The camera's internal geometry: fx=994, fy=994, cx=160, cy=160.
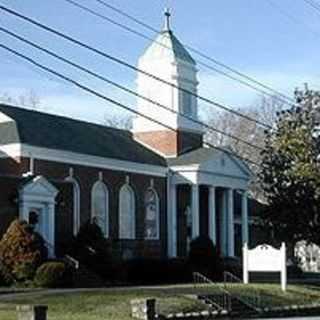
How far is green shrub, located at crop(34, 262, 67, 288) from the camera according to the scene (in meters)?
41.2

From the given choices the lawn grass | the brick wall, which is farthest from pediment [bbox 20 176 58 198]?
the lawn grass

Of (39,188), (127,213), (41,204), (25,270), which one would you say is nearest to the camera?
(25,270)

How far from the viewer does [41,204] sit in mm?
46906

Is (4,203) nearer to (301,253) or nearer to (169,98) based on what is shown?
(169,98)

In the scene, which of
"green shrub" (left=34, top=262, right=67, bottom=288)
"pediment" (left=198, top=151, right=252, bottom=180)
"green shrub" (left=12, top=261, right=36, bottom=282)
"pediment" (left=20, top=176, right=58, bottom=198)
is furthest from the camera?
"pediment" (left=198, top=151, right=252, bottom=180)

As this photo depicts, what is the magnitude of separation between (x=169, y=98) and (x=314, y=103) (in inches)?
449

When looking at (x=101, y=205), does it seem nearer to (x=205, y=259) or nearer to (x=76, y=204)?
(x=76, y=204)

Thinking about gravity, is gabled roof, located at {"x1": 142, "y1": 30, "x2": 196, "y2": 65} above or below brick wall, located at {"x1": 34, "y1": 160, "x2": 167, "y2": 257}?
above

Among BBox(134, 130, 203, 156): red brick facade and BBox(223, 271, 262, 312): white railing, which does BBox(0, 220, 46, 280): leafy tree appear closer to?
BBox(223, 271, 262, 312): white railing

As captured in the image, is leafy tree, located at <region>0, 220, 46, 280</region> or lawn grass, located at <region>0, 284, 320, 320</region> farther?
leafy tree, located at <region>0, 220, 46, 280</region>

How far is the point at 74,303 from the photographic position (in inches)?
1244

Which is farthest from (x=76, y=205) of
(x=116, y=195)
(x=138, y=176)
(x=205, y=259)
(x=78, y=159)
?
(x=205, y=259)

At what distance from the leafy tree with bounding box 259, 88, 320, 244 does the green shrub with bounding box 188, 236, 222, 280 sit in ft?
16.6

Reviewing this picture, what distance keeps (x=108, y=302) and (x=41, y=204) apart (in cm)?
1535
